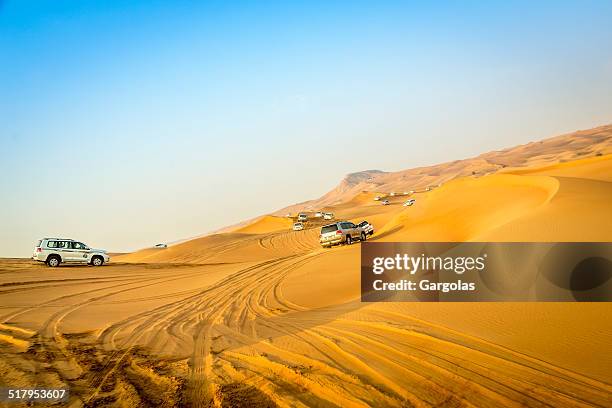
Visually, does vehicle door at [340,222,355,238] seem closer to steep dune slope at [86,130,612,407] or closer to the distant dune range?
steep dune slope at [86,130,612,407]

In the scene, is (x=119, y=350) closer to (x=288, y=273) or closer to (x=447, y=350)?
(x=447, y=350)

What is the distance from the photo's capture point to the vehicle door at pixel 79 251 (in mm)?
25984

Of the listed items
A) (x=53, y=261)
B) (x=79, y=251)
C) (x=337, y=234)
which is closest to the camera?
(x=53, y=261)

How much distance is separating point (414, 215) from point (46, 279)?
2485cm

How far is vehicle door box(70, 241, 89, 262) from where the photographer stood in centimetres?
2598

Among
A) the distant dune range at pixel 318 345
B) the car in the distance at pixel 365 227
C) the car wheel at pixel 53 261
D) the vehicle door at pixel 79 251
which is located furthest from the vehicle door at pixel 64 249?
the car in the distance at pixel 365 227

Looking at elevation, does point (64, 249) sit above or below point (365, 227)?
below

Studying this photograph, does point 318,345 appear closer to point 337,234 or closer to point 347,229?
point 337,234

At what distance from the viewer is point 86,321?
432 inches

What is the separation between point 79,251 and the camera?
2622 cm

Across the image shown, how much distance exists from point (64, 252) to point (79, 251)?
0.87 metres

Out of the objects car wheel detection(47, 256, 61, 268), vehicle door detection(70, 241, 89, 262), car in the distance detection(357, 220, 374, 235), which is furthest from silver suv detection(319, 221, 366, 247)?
car wheel detection(47, 256, 61, 268)

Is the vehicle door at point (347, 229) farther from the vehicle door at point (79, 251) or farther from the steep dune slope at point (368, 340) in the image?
the vehicle door at point (79, 251)

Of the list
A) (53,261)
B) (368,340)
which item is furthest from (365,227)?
(368,340)
